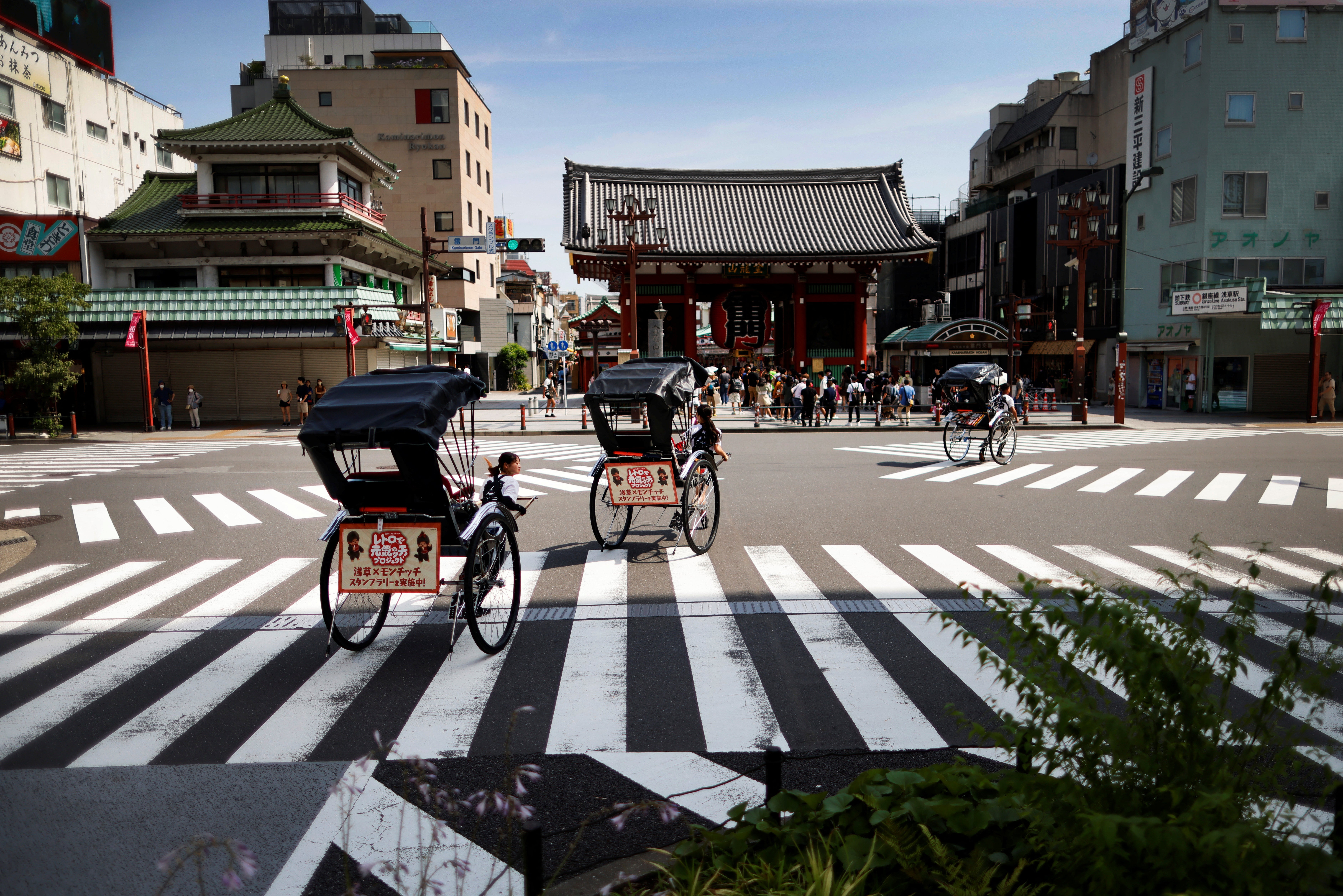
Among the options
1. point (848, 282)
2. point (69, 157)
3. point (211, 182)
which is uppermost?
point (69, 157)

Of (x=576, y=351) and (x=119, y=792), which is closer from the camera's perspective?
(x=119, y=792)

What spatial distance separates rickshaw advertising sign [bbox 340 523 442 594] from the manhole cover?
8.99m

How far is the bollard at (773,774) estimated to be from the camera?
313 cm

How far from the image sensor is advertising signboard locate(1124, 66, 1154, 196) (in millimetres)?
35906

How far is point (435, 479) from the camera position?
6105 mm

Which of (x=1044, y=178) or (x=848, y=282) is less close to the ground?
(x=1044, y=178)

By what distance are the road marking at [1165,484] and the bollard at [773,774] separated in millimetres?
12656

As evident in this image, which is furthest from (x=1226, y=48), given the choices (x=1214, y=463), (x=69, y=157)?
(x=69, y=157)

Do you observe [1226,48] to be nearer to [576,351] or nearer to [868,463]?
[868,463]

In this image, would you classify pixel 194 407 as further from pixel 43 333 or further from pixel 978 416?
pixel 978 416

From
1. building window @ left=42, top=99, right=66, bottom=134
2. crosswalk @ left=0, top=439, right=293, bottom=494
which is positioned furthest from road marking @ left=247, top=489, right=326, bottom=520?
building window @ left=42, top=99, right=66, bottom=134

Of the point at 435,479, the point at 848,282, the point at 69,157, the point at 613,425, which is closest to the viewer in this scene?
the point at 435,479

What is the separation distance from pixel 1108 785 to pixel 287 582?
834 centimetres

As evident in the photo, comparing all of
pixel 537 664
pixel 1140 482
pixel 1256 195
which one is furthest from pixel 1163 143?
pixel 537 664
